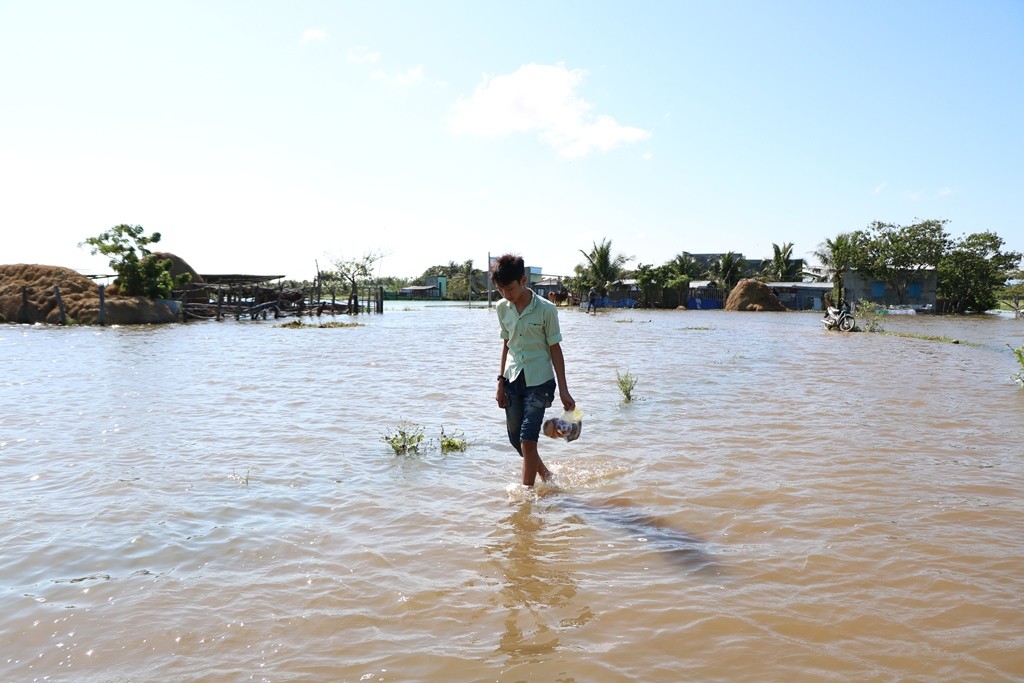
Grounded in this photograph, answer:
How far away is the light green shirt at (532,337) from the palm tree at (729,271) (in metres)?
51.0

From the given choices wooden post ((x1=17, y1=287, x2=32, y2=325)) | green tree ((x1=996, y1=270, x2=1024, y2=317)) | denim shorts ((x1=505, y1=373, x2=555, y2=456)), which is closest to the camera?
denim shorts ((x1=505, y1=373, x2=555, y2=456))

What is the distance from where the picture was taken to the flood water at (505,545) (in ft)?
8.29

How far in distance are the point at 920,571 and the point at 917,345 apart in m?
17.5

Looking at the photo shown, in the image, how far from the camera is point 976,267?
40.7m

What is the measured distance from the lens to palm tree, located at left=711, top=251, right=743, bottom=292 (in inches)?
2078

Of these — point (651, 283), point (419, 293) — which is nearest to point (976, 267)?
point (651, 283)

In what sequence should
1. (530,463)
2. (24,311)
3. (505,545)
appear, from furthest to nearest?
(24,311)
(530,463)
(505,545)

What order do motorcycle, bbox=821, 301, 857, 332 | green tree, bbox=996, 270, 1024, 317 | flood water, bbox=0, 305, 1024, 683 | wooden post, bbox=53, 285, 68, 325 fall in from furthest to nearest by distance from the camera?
green tree, bbox=996, 270, 1024, 317, wooden post, bbox=53, 285, 68, 325, motorcycle, bbox=821, 301, 857, 332, flood water, bbox=0, 305, 1024, 683

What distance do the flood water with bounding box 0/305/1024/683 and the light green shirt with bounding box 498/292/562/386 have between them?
85cm

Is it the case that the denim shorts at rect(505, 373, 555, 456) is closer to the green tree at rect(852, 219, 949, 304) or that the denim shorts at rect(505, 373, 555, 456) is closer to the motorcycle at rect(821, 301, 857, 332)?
the motorcycle at rect(821, 301, 857, 332)

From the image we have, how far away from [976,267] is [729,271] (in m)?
16.5

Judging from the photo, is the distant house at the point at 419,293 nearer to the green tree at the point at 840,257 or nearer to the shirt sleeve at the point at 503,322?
the green tree at the point at 840,257

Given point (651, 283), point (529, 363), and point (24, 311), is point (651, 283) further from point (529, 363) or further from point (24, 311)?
point (529, 363)

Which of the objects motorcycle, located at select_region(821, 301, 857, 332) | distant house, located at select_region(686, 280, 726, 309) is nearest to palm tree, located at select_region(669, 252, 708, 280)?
Result: distant house, located at select_region(686, 280, 726, 309)
